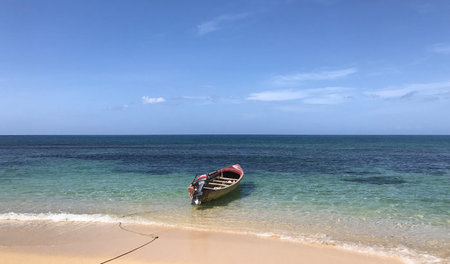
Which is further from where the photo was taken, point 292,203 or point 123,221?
point 292,203

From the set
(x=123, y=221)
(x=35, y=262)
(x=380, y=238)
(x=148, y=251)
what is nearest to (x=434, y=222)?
(x=380, y=238)

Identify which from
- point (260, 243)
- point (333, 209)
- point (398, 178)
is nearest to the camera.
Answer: point (260, 243)

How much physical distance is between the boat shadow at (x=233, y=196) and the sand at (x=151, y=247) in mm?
3929

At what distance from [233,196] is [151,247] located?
26.7ft

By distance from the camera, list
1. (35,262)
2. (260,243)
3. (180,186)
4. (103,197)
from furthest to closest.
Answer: (180,186), (103,197), (260,243), (35,262)

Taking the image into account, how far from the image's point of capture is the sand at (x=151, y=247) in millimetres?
8141

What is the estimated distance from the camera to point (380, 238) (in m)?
9.97

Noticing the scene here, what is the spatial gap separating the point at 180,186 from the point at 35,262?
11.3 m

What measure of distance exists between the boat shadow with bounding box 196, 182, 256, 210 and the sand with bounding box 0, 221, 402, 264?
3.93 metres

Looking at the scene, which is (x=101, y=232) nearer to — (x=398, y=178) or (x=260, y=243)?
(x=260, y=243)

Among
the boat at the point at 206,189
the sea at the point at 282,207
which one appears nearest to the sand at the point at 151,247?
the sea at the point at 282,207

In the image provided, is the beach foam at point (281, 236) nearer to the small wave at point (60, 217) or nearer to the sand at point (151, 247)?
the small wave at point (60, 217)

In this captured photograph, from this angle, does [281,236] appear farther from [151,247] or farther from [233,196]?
[233,196]

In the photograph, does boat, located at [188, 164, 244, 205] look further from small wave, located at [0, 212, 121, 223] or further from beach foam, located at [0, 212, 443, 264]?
small wave, located at [0, 212, 121, 223]
